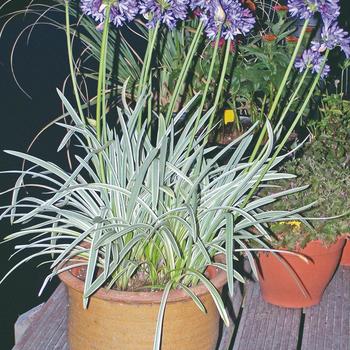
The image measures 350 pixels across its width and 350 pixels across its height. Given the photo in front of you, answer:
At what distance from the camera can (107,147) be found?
67.9 inches

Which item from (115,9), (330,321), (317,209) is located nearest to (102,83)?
(115,9)

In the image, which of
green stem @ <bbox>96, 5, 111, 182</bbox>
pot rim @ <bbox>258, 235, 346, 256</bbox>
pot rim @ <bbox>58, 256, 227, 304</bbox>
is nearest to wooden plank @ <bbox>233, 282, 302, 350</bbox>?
pot rim @ <bbox>258, 235, 346, 256</bbox>

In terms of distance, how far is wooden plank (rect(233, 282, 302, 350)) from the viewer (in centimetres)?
192

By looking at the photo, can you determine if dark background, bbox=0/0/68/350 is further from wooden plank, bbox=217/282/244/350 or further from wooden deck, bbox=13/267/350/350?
wooden plank, bbox=217/282/244/350

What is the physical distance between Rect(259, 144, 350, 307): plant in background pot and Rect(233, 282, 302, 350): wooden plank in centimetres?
4

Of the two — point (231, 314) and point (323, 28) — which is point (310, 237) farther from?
point (323, 28)

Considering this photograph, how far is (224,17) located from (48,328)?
1.01 metres

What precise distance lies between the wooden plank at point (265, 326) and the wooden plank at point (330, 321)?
1.4 inches

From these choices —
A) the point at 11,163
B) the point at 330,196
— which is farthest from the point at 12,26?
the point at 330,196

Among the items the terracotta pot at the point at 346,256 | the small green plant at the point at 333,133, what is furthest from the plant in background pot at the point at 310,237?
the terracotta pot at the point at 346,256

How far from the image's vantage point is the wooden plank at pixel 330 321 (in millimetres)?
1929

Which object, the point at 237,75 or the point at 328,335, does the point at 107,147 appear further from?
the point at 237,75

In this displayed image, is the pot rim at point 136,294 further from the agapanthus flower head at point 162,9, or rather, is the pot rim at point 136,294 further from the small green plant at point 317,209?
the agapanthus flower head at point 162,9

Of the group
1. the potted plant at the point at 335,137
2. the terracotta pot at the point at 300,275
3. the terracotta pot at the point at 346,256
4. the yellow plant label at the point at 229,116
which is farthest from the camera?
the yellow plant label at the point at 229,116
